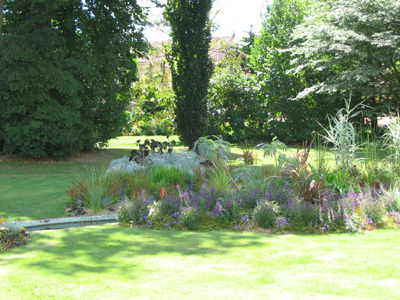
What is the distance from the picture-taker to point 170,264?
424cm

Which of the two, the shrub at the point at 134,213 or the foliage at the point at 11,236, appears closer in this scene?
the foliage at the point at 11,236

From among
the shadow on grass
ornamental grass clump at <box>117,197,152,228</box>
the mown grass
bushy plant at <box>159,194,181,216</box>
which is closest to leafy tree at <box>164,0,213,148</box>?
the mown grass

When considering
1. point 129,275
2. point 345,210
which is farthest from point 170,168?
point 129,275

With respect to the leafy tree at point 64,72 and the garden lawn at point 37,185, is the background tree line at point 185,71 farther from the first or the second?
the garden lawn at point 37,185

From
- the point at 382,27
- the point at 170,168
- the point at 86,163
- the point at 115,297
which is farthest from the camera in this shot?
the point at 382,27

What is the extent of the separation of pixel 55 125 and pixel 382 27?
38.0ft

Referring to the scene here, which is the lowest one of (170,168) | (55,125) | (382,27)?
(170,168)

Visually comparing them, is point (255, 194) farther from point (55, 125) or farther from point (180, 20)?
point (180, 20)

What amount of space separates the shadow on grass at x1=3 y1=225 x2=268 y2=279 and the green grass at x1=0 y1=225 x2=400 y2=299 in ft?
0.04

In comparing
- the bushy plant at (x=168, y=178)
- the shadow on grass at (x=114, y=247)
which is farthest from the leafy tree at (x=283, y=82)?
the shadow on grass at (x=114, y=247)

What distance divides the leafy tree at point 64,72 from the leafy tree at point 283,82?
6414 mm

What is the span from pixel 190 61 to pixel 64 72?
4641mm

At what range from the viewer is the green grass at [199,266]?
3.51 metres

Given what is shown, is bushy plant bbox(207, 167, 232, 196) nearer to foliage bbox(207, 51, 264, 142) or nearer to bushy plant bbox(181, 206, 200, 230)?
bushy plant bbox(181, 206, 200, 230)
